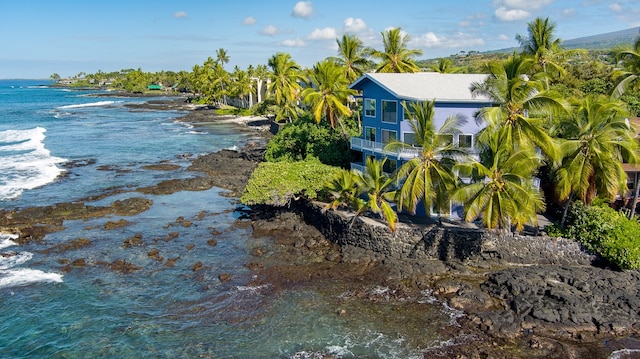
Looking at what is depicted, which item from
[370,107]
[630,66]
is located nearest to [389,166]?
[370,107]

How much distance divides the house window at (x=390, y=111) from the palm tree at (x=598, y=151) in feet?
34.8

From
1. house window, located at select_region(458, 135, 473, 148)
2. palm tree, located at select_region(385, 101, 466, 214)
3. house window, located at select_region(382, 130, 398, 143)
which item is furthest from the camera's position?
house window, located at select_region(382, 130, 398, 143)

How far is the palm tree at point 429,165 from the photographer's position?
26.8 metres

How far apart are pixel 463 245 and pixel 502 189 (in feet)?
13.8

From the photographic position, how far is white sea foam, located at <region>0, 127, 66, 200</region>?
157ft

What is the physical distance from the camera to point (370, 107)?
117ft

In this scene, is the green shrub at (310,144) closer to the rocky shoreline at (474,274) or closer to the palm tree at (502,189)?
the rocky shoreline at (474,274)

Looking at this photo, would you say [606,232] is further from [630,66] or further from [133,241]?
[133,241]

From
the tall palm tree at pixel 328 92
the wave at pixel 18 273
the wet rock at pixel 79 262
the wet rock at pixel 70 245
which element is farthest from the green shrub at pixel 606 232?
the wet rock at pixel 70 245

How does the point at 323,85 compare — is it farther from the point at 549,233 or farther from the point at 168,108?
the point at 168,108

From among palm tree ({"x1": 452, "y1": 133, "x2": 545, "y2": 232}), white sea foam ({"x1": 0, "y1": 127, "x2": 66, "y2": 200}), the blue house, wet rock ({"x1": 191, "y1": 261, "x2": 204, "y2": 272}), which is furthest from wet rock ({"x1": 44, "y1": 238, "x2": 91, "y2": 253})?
palm tree ({"x1": 452, "y1": 133, "x2": 545, "y2": 232})

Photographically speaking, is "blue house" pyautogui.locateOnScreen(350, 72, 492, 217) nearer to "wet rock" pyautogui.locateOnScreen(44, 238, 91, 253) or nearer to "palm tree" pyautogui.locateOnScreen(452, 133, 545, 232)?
"palm tree" pyautogui.locateOnScreen(452, 133, 545, 232)

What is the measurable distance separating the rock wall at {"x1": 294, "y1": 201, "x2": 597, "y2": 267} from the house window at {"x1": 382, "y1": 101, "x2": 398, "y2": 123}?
7517 mm

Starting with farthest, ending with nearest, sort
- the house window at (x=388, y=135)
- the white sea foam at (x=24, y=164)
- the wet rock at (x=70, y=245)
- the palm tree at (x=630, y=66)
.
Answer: the white sea foam at (x=24, y=164), the house window at (x=388, y=135), the palm tree at (x=630, y=66), the wet rock at (x=70, y=245)
